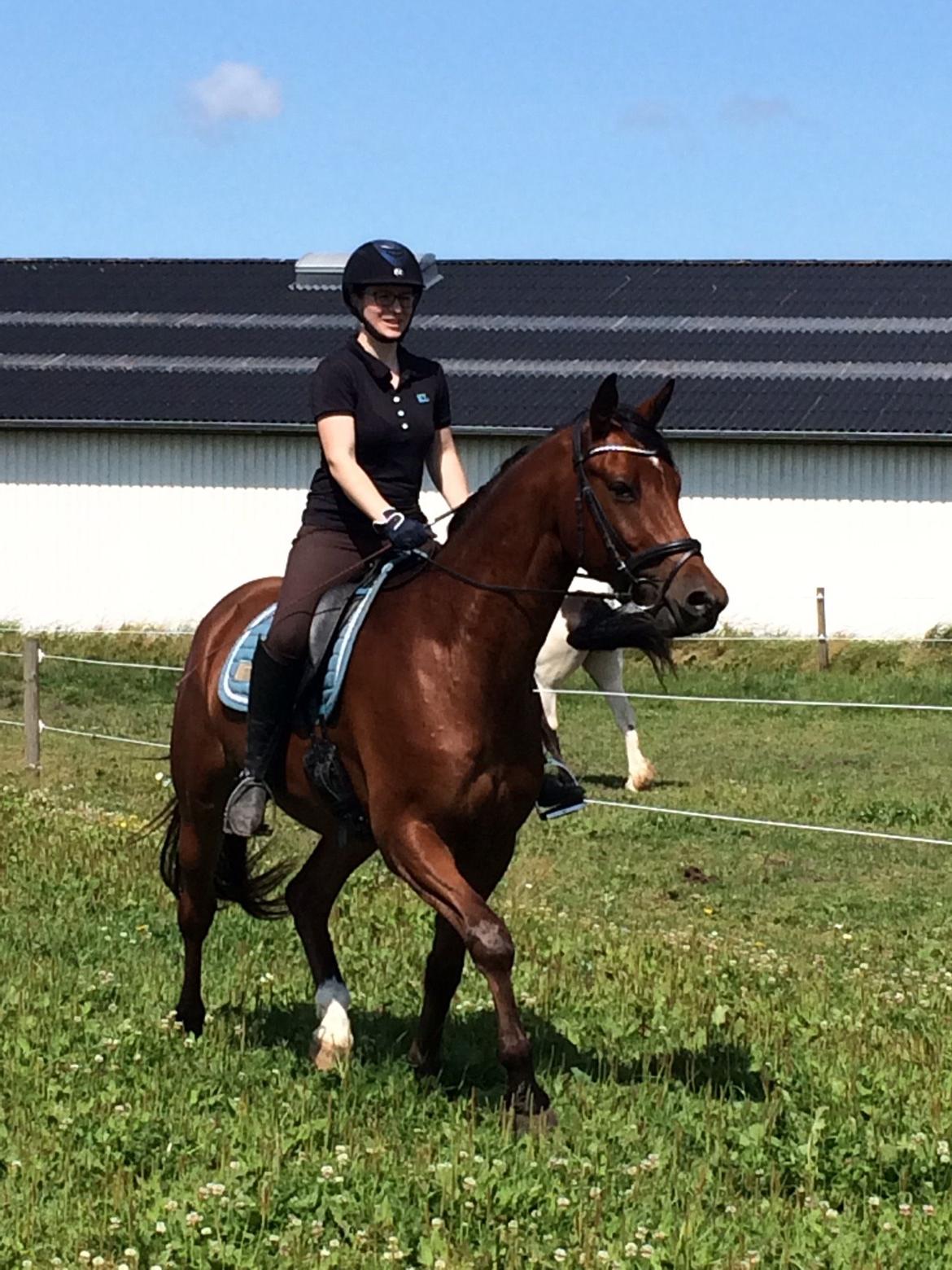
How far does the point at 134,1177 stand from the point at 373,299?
3216mm

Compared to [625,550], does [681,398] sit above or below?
above

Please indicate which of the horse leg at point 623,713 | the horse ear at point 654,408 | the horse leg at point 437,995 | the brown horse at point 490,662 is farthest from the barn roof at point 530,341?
the horse ear at point 654,408

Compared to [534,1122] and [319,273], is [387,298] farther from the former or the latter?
[319,273]

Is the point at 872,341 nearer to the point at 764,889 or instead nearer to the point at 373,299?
the point at 764,889

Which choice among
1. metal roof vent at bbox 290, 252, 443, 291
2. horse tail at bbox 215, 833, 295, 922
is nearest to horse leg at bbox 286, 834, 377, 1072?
horse tail at bbox 215, 833, 295, 922

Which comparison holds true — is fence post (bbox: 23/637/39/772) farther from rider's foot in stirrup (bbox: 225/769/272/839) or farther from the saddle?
the saddle

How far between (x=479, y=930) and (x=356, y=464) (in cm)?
182

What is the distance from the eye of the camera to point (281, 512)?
1264 inches

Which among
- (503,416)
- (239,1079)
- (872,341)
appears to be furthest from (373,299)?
(872,341)

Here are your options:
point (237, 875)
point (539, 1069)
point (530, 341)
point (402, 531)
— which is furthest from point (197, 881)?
point (530, 341)

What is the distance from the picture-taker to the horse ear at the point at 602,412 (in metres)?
6.52

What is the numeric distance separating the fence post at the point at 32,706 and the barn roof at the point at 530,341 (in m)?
14.1

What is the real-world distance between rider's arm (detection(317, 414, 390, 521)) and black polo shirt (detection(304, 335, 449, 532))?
0.15 ft

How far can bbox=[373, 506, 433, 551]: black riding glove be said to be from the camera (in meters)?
6.96
